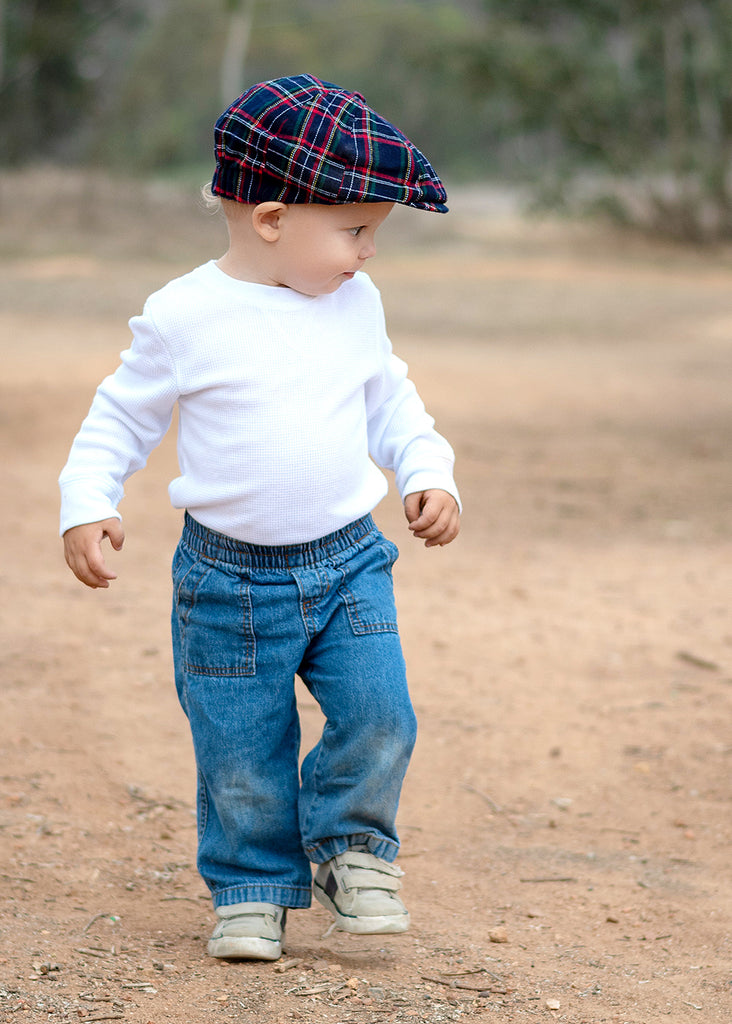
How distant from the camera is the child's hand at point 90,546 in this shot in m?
1.95

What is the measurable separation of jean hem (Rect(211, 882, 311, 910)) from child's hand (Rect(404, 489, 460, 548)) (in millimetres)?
639

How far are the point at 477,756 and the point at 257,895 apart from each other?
4.10ft

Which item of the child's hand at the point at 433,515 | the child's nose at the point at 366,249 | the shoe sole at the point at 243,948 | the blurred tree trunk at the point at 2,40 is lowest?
the shoe sole at the point at 243,948

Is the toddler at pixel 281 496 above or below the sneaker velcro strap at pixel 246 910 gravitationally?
above

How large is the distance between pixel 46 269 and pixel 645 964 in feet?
49.2

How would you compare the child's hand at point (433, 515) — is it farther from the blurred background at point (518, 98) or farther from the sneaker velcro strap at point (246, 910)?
the blurred background at point (518, 98)

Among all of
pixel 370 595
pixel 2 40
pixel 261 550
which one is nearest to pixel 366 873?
pixel 370 595

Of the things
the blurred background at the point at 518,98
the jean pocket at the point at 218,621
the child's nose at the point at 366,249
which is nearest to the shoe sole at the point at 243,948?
the jean pocket at the point at 218,621

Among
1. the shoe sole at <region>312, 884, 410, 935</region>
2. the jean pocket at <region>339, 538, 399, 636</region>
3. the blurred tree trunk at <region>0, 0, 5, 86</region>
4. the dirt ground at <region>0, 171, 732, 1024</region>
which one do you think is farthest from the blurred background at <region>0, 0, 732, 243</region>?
the shoe sole at <region>312, 884, 410, 935</region>

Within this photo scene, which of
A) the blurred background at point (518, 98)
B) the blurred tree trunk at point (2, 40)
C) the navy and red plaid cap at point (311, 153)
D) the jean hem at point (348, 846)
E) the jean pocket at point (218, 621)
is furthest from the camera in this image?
the blurred tree trunk at point (2, 40)

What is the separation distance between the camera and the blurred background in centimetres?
1975

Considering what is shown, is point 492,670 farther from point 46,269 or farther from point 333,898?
point 46,269

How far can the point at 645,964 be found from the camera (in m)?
2.23

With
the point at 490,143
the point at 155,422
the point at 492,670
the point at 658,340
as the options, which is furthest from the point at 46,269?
the point at 490,143
